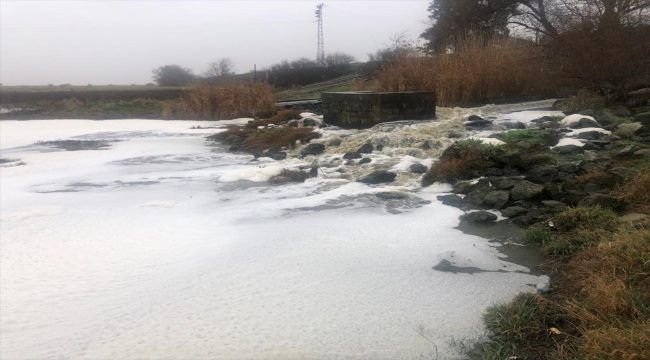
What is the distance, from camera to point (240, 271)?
4543mm

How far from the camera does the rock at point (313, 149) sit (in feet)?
34.1

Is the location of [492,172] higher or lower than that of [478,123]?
lower

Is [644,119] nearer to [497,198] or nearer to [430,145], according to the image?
[430,145]

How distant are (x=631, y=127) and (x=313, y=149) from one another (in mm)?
5594

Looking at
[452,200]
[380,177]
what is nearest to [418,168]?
[380,177]

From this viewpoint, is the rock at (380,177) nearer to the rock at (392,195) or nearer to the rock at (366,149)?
the rock at (392,195)

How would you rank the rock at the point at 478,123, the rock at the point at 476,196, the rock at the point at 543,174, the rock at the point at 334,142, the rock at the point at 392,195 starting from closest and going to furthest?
the rock at the point at 476,196
the rock at the point at 543,174
the rock at the point at 392,195
the rock at the point at 478,123
the rock at the point at 334,142

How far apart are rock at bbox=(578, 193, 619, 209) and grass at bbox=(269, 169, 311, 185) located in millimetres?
4218

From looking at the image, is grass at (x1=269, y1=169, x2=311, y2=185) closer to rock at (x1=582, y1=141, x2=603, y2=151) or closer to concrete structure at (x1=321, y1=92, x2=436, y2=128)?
concrete structure at (x1=321, y1=92, x2=436, y2=128)

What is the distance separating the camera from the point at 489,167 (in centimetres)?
716

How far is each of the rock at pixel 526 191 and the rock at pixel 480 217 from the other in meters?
0.54

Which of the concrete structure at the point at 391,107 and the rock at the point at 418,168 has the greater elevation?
the concrete structure at the point at 391,107

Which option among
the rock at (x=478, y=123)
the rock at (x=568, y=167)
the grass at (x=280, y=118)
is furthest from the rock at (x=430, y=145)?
the grass at (x=280, y=118)

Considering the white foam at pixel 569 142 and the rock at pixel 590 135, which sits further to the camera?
the rock at pixel 590 135
